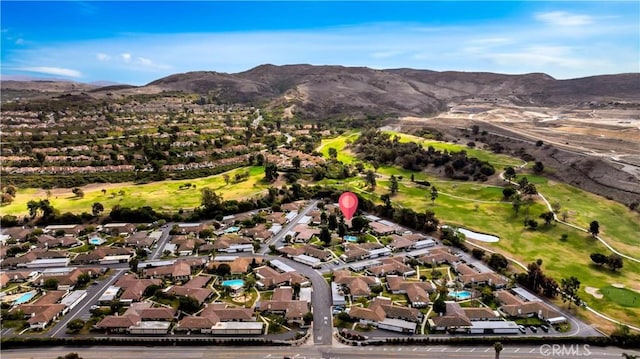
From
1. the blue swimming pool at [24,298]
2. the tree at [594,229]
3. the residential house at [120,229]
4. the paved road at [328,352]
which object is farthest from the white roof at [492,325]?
the residential house at [120,229]

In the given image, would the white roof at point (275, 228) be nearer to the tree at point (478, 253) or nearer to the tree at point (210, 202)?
the tree at point (210, 202)

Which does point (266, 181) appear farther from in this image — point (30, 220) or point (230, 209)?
point (30, 220)

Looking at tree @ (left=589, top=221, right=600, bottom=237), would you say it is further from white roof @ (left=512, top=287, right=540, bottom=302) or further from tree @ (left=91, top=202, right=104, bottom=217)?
tree @ (left=91, top=202, right=104, bottom=217)

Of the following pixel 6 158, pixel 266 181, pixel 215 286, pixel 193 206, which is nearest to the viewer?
pixel 215 286

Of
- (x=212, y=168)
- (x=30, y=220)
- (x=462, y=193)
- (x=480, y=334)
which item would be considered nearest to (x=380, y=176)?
(x=462, y=193)

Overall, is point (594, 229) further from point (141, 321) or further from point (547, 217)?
point (141, 321)
